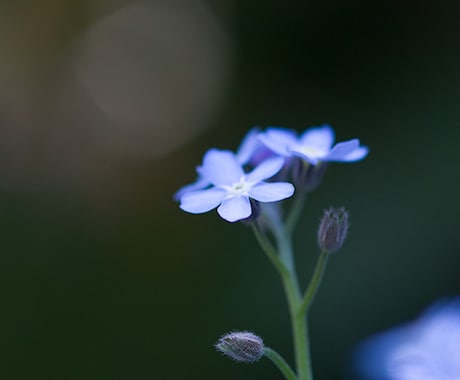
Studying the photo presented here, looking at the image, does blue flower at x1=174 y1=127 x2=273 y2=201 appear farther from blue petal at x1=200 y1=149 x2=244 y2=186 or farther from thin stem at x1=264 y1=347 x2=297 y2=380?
thin stem at x1=264 y1=347 x2=297 y2=380

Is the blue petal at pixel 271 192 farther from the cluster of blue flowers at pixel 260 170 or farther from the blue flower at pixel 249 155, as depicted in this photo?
the blue flower at pixel 249 155

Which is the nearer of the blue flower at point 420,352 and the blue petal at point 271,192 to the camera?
the blue petal at point 271,192

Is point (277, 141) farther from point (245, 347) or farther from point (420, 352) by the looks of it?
point (420, 352)

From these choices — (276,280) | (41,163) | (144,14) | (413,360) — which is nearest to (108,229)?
(41,163)

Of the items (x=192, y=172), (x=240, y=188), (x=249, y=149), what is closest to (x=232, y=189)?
(x=240, y=188)

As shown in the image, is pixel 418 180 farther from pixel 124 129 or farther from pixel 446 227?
pixel 124 129

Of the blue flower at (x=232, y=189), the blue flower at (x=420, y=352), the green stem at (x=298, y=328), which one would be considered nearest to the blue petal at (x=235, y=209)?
the blue flower at (x=232, y=189)

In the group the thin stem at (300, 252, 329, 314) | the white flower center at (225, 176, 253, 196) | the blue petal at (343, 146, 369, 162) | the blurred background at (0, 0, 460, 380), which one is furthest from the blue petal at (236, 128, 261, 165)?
the blurred background at (0, 0, 460, 380)
